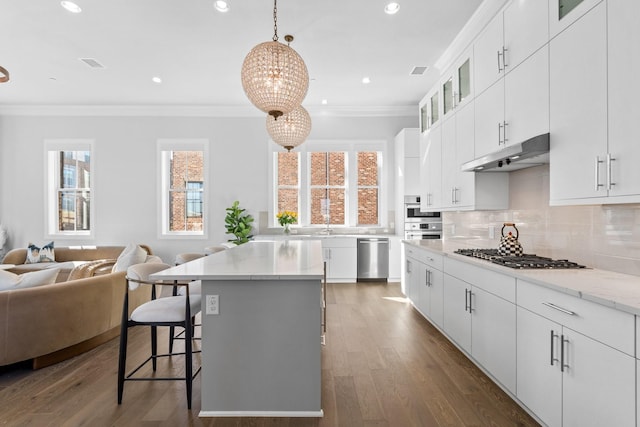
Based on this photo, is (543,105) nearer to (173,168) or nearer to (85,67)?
(85,67)

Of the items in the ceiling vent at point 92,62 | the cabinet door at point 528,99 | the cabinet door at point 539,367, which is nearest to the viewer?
the cabinet door at point 539,367

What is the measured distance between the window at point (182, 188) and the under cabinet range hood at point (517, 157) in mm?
5033

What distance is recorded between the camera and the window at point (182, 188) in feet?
21.5

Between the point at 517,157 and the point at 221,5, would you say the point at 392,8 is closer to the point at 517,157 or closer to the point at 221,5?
the point at 221,5

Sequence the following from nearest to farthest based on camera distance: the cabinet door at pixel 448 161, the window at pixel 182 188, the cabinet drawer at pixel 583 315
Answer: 1. the cabinet drawer at pixel 583 315
2. the cabinet door at pixel 448 161
3. the window at pixel 182 188

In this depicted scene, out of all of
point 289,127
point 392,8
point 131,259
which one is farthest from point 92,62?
point 392,8

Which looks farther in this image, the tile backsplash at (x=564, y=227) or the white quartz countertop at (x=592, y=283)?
the tile backsplash at (x=564, y=227)

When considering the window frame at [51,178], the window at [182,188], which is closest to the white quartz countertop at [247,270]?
the window at [182,188]

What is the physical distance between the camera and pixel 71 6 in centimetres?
339

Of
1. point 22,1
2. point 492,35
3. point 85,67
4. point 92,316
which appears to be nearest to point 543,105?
point 492,35

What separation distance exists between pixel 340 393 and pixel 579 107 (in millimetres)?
2361

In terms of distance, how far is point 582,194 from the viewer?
1.98 meters

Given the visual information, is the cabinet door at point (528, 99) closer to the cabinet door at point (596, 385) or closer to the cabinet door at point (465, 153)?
the cabinet door at point (465, 153)

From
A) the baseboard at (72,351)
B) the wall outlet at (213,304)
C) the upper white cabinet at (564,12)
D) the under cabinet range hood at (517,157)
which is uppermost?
the upper white cabinet at (564,12)
